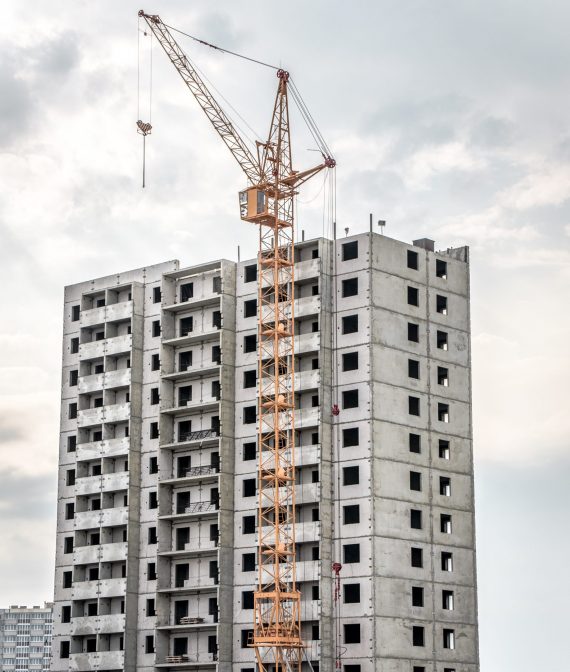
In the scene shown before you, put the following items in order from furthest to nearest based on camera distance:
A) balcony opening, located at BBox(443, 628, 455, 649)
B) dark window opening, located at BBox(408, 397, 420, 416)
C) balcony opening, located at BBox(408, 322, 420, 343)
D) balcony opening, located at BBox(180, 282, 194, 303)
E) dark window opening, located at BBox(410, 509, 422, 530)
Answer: balcony opening, located at BBox(180, 282, 194, 303), balcony opening, located at BBox(408, 322, 420, 343), dark window opening, located at BBox(408, 397, 420, 416), balcony opening, located at BBox(443, 628, 455, 649), dark window opening, located at BBox(410, 509, 422, 530)

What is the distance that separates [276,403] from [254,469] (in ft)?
22.9

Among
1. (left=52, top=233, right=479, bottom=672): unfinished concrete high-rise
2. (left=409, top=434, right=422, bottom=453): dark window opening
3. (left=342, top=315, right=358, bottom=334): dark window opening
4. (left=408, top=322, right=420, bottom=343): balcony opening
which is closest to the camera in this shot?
(left=52, top=233, right=479, bottom=672): unfinished concrete high-rise

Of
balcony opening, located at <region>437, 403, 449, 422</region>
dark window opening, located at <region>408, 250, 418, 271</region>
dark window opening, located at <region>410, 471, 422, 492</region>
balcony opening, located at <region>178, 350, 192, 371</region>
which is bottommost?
dark window opening, located at <region>410, 471, 422, 492</region>

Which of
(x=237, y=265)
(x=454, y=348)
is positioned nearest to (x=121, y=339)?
(x=237, y=265)

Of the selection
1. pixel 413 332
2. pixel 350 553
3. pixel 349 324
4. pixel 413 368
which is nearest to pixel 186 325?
pixel 349 324

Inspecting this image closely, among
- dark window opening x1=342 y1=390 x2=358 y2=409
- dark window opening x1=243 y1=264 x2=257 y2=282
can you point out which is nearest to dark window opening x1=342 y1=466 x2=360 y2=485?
dark window opening x1=342 y1=390 x2=358 y2=409

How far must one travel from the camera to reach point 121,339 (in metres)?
126

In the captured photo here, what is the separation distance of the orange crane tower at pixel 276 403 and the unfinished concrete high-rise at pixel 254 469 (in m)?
1.25

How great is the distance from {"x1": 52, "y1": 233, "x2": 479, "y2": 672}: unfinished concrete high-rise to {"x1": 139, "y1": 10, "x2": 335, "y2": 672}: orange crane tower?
1.25 metres

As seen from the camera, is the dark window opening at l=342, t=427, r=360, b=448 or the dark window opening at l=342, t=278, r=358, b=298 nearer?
the dark window opening at l=342, t=427, r=360, b=448

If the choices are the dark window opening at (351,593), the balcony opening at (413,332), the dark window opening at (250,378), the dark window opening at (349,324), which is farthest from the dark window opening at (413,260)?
the dark window opening at (351,593)

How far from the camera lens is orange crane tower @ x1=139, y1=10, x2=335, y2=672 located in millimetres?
107125

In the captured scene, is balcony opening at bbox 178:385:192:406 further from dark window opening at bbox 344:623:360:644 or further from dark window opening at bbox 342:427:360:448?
dark window opening at bbox 344:623:360:644

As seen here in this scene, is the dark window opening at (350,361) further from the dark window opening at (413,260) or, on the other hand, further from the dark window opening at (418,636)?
the dark window opening at (418,636)
